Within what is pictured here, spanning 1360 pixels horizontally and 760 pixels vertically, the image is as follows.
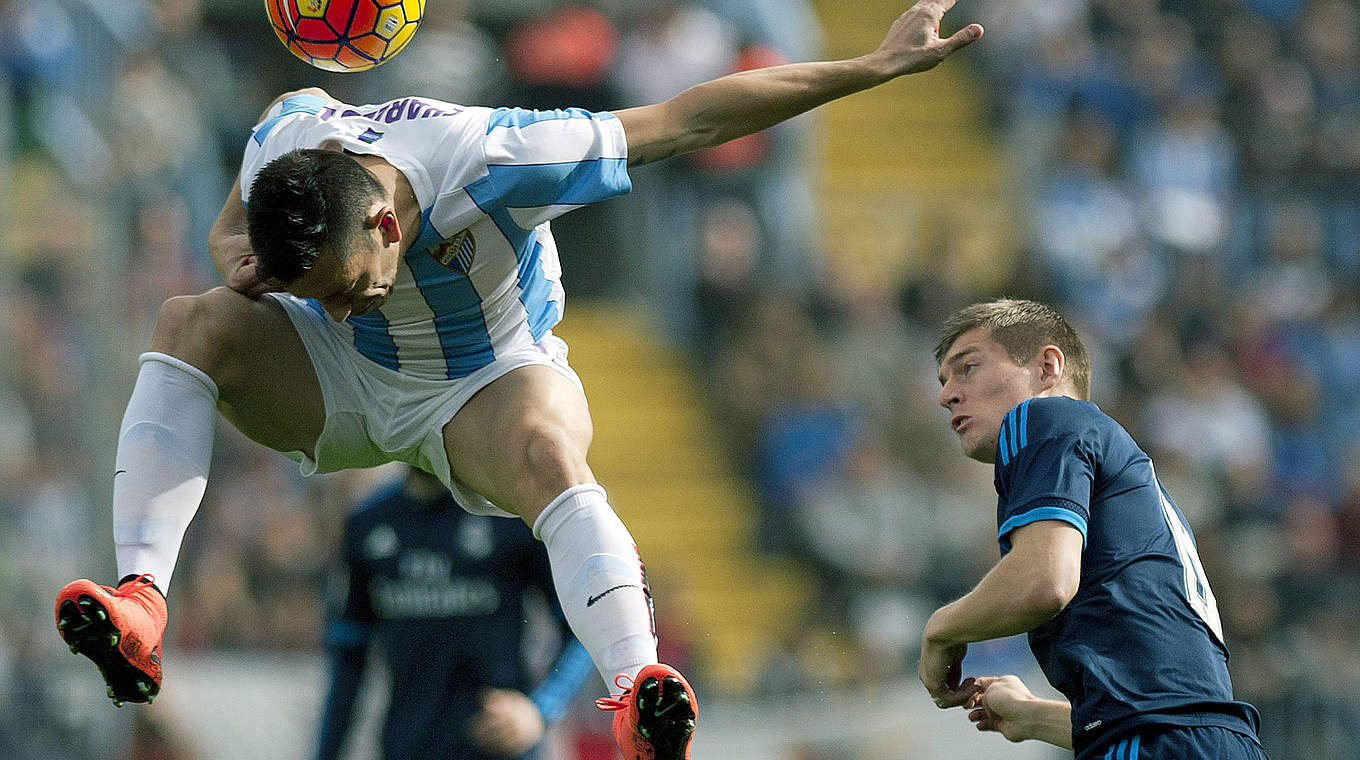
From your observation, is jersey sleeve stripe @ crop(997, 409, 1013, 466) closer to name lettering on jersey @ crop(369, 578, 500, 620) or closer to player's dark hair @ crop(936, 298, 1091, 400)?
player's dark hair @ crop(936, 298, 1091, 400)

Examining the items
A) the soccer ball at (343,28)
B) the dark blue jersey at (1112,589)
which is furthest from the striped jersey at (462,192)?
the dark blue jersey at (1112,589)

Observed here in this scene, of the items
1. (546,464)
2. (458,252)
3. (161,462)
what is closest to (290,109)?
(458,252)

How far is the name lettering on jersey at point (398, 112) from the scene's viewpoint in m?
4.35

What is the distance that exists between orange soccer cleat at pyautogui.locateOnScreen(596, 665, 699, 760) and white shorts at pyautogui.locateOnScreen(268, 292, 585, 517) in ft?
3.11

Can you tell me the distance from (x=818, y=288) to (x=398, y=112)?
7.82m

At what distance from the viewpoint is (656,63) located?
12430 mm

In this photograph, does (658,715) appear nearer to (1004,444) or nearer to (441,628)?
(1004,444)

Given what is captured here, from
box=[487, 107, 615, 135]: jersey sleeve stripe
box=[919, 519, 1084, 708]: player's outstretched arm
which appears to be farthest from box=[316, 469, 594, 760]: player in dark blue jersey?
box=[919, 519, 1084, 708]: player's outstretched arm

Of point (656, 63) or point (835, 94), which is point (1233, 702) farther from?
point (656, 63)

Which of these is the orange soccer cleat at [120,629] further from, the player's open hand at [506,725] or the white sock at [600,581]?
the player's open hand at [506,725]

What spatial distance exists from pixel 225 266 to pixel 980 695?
229 centimetres

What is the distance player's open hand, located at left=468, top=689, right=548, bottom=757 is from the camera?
229 inches

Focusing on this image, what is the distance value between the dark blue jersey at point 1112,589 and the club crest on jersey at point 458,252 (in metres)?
1.48

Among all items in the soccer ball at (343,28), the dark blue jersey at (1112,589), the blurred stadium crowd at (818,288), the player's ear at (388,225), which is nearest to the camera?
the dark blue jersey at (1112,589)
